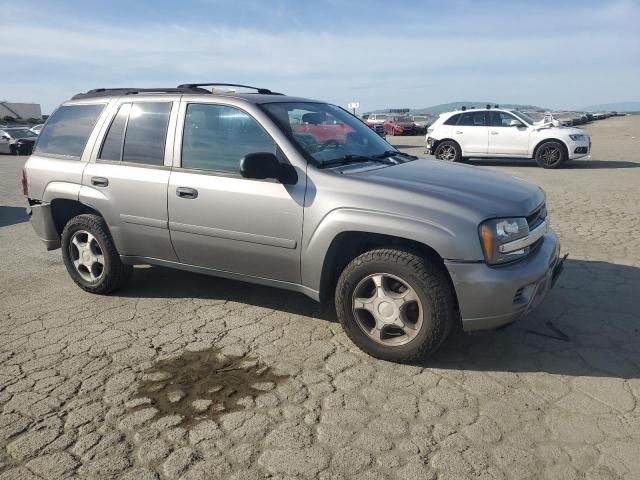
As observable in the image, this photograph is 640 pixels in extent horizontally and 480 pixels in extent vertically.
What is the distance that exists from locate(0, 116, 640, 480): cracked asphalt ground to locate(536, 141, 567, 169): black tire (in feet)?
32.9

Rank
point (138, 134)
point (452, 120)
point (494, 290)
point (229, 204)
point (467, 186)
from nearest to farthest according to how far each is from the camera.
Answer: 1. point (494, 290)
2. point (467, 186)
3. point (229, 204)
4. point (138, 134)
5. point (452, 120)

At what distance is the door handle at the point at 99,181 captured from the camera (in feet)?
14.7

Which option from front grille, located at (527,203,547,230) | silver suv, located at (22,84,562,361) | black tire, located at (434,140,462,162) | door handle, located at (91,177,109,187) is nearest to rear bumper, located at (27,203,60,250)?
silver suv, located at (22,84,562,361)

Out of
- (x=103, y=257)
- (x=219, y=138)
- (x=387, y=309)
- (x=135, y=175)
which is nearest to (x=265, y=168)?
(x=219, y=138)

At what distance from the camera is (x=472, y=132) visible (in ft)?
49.5

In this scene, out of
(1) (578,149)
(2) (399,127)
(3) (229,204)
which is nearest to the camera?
(3) (229,204)

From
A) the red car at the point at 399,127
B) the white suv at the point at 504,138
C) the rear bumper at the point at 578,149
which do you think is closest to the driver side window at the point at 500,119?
the white suv at the point at 504,138

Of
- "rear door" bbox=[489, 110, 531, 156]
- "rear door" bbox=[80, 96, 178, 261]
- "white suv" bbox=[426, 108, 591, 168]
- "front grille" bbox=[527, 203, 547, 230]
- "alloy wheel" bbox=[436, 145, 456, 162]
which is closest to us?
"front grille" bbox=[527, 203, 547, 230]

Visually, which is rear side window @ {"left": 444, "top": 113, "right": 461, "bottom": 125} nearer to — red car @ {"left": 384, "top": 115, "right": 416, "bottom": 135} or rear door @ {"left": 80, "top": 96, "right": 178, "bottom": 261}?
rear door @ {"left": 80, "top": 96, "right": 178, "bottom": 261}

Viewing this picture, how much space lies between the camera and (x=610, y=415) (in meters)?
2.91

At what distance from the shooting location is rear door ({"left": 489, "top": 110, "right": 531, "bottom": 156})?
14531 mm

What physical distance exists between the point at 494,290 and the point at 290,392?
1381mm

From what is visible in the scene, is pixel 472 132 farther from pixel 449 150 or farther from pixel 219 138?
pixel 219 138

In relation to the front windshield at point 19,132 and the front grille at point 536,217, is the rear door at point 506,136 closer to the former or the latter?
the front grille at point 536,217
